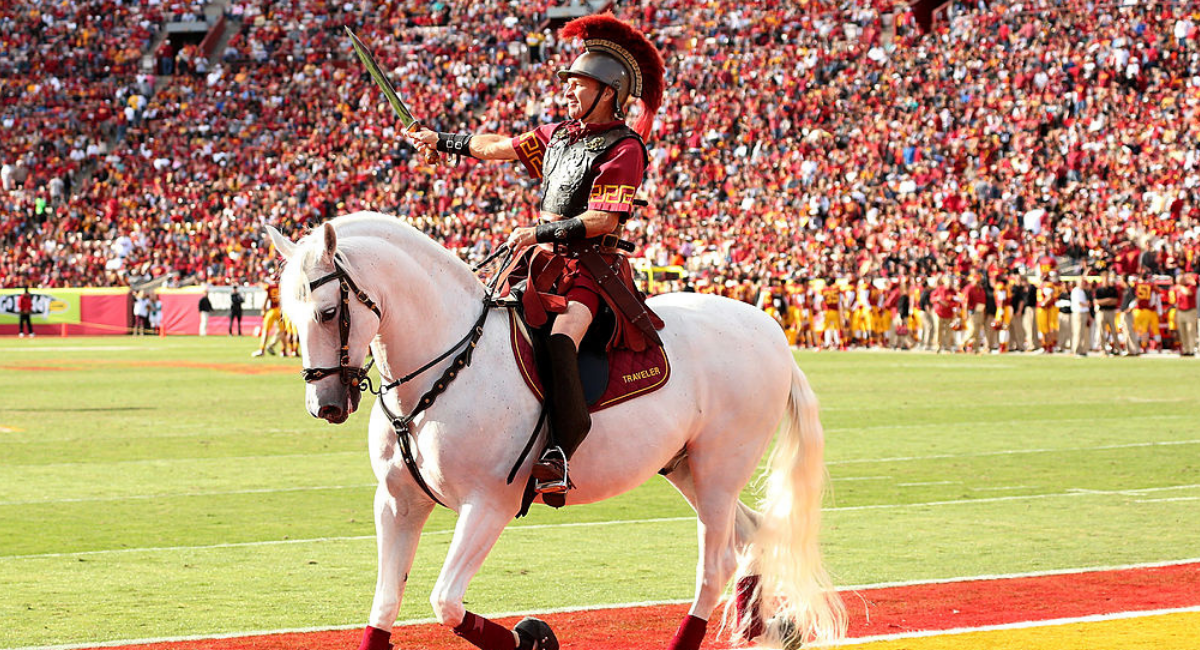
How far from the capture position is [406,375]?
18.6 feet

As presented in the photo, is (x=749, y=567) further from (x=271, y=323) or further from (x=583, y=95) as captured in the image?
(x=271, y=323)

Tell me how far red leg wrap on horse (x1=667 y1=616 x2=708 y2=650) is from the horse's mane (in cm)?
163

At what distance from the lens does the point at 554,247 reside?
6152 mm

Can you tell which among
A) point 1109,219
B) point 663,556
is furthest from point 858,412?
point 1109,219

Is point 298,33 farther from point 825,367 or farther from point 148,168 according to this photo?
point 825,367

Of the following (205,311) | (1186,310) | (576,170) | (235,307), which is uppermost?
(576,170)

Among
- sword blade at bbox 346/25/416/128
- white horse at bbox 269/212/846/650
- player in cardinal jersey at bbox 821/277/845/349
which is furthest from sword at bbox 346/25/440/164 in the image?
player in cardinal jersey at bbox 821/277/845/349

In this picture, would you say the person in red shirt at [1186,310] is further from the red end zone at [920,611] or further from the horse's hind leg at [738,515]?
the horse's hind leg at [738,515]

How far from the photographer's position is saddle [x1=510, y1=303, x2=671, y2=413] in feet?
19.4

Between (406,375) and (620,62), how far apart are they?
159 centimetres

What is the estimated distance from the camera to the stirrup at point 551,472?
5.69 meters

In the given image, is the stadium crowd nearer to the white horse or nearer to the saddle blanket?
the white horse

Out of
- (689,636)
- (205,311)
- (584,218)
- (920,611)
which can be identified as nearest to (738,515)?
(689,636)

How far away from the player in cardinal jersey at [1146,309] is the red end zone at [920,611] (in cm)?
2451
